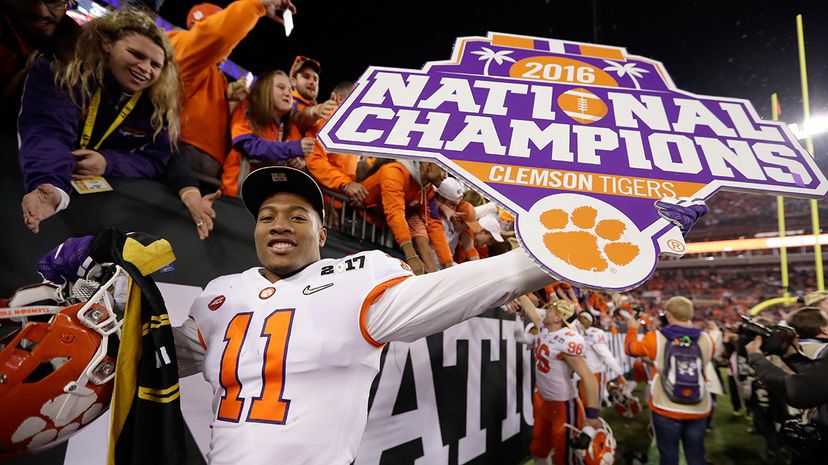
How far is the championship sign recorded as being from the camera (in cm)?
90

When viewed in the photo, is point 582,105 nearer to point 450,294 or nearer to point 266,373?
point 450,294

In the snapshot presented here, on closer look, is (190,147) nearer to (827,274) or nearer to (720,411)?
(720,411)

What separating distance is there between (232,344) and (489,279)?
0.80 m

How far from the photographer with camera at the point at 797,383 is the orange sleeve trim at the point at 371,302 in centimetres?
225

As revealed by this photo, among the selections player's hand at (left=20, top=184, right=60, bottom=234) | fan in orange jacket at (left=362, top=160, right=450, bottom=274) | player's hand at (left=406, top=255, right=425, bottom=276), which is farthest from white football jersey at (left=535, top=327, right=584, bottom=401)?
player's hand at (left=20, top=184, right=60, bottom=234)

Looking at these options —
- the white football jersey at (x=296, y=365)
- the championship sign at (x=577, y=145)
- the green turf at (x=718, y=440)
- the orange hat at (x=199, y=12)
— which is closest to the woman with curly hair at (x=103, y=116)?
the white football jersey at (x=296, y=365)

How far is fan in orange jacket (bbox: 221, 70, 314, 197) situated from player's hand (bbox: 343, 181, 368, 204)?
1.23 ft

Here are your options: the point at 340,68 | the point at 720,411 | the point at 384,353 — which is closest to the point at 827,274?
the point at 720,411

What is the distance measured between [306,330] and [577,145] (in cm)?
90

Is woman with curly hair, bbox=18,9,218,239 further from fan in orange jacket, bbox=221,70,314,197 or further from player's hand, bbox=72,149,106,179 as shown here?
fan in orange jacket, bbox=221,70,314,197

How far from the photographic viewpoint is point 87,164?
5.23 ft

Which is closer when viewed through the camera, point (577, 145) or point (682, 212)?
point (682, 212)

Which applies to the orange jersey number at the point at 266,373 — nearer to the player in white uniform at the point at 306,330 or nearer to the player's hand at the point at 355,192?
the player in white uniform at the point at 306,330

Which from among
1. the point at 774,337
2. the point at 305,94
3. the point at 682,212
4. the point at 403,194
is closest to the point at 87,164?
the point at 305,94
